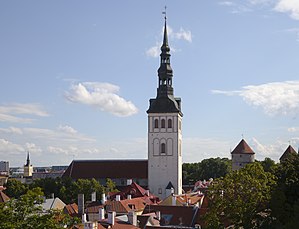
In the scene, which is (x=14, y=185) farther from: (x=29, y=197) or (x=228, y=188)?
(x=29, y=197)

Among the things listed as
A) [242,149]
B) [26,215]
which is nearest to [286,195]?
[26,215]

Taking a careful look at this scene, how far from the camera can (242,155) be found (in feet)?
318

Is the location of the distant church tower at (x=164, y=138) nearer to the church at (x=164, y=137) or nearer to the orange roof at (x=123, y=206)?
the church at (x=164, y=137)

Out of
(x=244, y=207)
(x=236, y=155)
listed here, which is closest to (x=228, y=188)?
(x=244, y=207)

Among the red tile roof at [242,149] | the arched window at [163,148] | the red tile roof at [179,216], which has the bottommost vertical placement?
the red tile roof at [179,216]

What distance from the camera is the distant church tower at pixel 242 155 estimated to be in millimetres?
96750

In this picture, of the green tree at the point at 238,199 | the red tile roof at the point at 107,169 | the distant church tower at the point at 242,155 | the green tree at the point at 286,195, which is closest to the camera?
the green tree at the point at 286,195

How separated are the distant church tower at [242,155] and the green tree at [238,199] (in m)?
63.5

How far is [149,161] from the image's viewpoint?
259 ft

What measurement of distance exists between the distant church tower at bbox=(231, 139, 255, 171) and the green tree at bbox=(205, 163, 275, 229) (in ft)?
208

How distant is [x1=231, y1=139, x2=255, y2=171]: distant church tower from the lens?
96750 mm

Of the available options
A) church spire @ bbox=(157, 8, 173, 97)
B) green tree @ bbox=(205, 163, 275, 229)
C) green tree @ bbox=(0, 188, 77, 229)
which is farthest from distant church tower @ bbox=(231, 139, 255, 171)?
green tree @ bbox=(0, 188, 77, 229)

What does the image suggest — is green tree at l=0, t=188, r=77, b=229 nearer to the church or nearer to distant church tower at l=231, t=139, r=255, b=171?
the church

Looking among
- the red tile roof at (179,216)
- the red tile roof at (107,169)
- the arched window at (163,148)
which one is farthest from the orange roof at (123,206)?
the red tile roof at (107,169)
